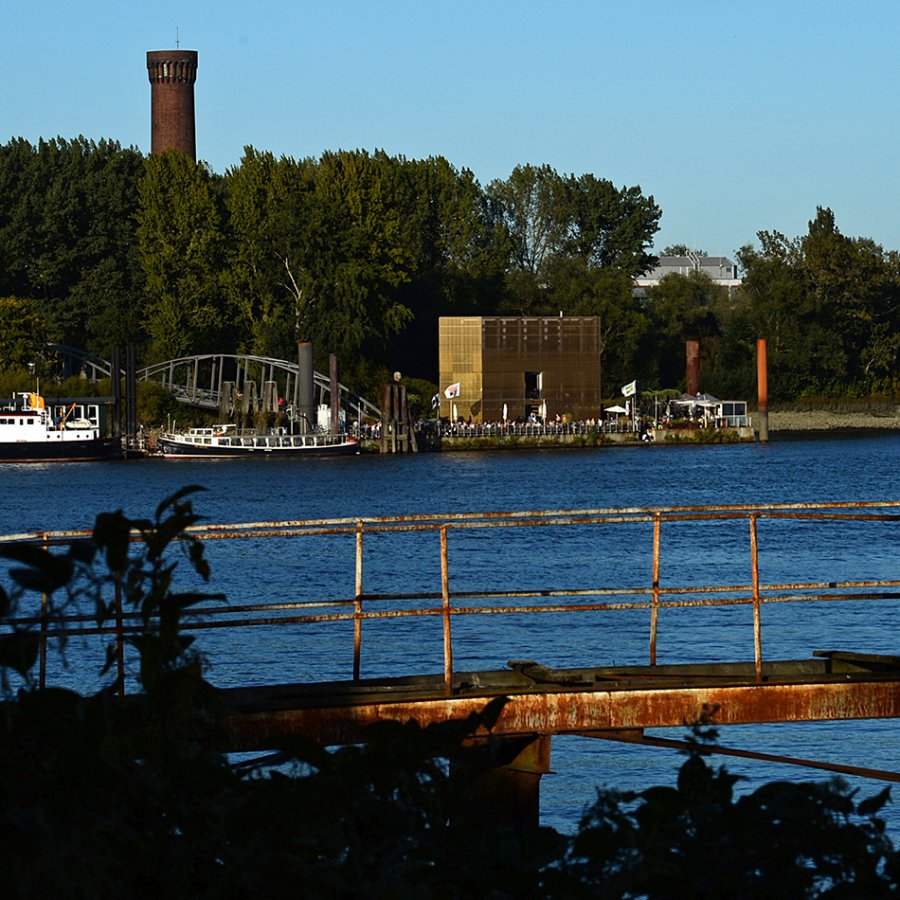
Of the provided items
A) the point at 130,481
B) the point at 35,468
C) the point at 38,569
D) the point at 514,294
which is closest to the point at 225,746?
the point at 38,569

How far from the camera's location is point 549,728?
1054cm

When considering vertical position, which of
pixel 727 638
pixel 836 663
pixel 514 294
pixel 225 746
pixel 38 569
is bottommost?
pixel 727 638

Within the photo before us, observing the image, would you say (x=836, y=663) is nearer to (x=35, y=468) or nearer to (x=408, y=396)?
(x=35, y=468)

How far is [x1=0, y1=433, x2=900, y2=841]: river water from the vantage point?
20.0 m

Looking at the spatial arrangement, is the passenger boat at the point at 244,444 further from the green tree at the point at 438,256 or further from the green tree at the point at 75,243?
the green tree at the point at 438,256

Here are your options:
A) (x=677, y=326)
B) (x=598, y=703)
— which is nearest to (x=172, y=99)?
(x=677, y=326)

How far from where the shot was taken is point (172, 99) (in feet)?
408

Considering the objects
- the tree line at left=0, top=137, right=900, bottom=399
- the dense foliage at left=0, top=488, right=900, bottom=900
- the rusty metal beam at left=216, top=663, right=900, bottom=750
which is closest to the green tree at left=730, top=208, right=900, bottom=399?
the tree line at left=0, top=137, right=900, bottom=399

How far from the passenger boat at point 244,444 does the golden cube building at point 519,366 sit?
26.8 feet

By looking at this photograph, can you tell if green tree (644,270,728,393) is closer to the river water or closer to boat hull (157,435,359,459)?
boat hull (157,435,359,459)

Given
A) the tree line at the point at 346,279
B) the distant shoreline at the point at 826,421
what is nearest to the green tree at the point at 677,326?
the tree line at the point at 346,279

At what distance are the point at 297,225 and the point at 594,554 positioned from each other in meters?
65.6

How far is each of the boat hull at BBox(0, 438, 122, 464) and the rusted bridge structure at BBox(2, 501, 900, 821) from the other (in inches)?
1972

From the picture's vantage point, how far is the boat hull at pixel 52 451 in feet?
330
